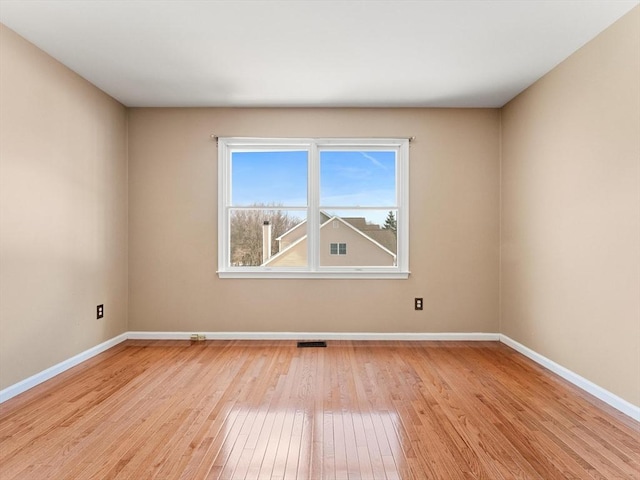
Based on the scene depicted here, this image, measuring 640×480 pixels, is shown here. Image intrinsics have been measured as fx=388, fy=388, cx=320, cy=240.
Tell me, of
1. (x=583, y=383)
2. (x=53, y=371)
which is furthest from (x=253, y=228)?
(x=583, y=383)

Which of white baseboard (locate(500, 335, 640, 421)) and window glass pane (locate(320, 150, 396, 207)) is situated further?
window glass pane (locate(320, 150, 396, 207))

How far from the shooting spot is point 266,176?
4422 millimetres

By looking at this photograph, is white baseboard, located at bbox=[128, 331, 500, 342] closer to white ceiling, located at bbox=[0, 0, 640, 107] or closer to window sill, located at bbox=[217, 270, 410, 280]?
window sill, located at bbox=[217, 270, 410, 280]

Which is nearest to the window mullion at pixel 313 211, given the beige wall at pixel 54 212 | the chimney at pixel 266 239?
the chimney at pixel 266 239

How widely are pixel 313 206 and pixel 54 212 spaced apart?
2414 mm

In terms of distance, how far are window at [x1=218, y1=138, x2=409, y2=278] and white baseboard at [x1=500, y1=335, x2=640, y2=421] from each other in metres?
1.51

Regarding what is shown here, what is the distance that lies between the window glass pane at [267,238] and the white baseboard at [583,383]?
240 centimetres

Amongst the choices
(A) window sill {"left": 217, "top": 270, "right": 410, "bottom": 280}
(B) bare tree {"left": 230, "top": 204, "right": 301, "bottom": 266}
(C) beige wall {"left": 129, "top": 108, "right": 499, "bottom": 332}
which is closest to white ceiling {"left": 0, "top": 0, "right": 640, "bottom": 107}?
(C) beige wall {"left": 129, "top": 108, "right": 499, "bottom": 332}

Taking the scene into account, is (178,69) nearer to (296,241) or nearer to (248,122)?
(248,122)

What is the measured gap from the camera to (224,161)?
4332 mm

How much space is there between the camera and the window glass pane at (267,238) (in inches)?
173

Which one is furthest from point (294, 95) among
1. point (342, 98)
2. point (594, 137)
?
point (594, 137)

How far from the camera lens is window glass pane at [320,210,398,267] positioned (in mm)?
4387

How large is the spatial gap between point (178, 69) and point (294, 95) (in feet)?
3.69
